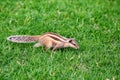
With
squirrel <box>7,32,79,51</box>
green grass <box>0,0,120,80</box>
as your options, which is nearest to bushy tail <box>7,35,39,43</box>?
squirrel <box>7,32,79,51</box>

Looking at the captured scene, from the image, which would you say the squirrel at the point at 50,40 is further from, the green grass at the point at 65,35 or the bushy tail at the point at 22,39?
the green grass at the point at 65,35

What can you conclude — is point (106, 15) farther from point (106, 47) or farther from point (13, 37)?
point (13, 37)

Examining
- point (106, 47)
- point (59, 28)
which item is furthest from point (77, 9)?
point (106, 47)

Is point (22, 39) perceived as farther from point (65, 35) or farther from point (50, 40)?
point (65, 35)

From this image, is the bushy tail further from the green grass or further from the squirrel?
the green grass

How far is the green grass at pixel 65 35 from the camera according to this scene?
5309mm

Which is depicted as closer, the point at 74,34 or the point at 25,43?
the point at 25,43

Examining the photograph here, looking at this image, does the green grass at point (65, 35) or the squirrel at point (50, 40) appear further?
the squirrel at point (50, 40)

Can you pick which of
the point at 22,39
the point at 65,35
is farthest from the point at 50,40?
Answer: the point at 65,35

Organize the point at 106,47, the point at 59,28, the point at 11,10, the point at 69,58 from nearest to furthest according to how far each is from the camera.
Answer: the point at 69,58
the point at 106,47
the point at 59,28
the point at 11,10

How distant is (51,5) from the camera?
7590 mm

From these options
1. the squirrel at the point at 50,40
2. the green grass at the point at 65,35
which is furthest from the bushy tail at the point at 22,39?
the green grass at the point at 65,35

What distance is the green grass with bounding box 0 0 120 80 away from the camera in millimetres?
5309

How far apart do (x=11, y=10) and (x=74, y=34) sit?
154cm
